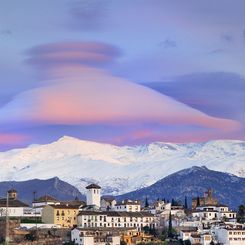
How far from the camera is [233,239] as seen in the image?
7812cm

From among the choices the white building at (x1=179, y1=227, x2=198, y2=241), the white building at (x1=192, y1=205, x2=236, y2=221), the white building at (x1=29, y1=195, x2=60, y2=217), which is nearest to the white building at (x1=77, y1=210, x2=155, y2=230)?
the white building at (x1=29, y1=195, x2=60, y2=217)

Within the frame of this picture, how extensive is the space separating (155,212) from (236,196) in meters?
102

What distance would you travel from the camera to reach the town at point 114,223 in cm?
7788

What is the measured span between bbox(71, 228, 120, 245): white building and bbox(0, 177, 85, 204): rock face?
87047 millimetres

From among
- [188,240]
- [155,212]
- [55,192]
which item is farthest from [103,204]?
[55,192]

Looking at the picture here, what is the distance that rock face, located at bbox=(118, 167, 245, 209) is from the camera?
182875 mm

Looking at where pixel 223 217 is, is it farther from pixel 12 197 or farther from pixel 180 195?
pixel 180 195

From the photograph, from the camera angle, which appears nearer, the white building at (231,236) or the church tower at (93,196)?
the white building at (231,236)

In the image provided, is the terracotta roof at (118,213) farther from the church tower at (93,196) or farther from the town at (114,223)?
the church tower at (93,196)

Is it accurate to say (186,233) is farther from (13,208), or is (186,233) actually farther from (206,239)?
(13,208)

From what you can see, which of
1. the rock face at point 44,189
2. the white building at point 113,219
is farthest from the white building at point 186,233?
the rock face at point 44,189

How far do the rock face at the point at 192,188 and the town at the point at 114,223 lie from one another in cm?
8471

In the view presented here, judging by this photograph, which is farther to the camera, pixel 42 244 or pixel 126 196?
pixel 126 196

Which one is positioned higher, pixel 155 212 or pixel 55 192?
pixel 55 192
